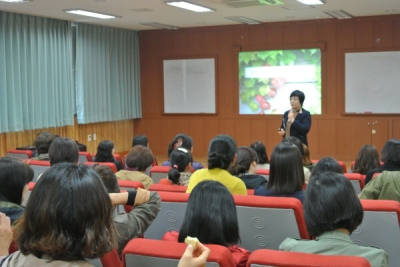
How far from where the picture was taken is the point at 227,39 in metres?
10.3

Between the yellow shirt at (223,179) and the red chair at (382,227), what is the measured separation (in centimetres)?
89

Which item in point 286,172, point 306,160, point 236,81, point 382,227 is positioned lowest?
point 382,227

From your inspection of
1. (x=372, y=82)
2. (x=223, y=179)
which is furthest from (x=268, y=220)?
(x=372, y=82)

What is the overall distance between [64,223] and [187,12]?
7181mm

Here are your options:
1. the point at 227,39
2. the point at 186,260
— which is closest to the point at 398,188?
the point at 186,260

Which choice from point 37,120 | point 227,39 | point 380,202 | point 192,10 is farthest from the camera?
point 227,39

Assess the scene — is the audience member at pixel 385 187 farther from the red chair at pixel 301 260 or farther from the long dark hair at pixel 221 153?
the red chair at pixel 301 260

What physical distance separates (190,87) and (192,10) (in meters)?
2.98

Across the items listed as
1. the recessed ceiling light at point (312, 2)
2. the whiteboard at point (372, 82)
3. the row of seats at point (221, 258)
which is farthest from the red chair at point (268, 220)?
the whiteboard at point (372, 82)

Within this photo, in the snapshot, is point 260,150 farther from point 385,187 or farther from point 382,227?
point 382,227

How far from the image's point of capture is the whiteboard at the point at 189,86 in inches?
413

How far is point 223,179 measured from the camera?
3.25 metres

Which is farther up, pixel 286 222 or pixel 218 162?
pixel 218 162

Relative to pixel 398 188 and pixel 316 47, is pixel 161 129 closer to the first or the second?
pixel 316 47
